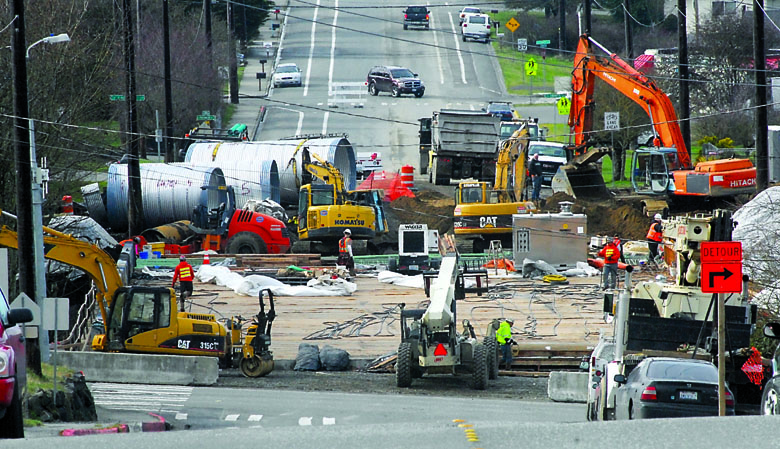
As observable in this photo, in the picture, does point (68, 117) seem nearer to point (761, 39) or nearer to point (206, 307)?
point (206, 307)

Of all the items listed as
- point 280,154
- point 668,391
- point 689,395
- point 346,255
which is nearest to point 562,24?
point 280,154

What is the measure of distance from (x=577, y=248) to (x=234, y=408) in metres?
18.5

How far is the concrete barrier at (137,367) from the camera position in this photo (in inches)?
990

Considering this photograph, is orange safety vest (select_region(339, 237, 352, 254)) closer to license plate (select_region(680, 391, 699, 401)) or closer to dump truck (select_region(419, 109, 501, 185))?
dump truck (select_region(419, 109, 501, 185))

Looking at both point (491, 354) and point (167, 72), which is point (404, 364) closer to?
point (491, 354)

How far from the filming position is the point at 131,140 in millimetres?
39125

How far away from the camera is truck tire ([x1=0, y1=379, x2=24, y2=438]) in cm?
1209

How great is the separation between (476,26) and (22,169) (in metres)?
67.4

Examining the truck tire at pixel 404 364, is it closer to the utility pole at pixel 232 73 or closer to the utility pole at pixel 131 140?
the utility pole at pixel 131 140

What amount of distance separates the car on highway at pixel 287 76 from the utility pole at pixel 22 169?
54736mm

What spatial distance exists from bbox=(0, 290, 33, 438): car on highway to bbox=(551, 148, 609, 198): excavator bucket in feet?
114

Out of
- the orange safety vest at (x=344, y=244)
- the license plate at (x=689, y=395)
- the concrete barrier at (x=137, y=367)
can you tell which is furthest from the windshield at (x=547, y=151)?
the license plate at (x=689, y=395)

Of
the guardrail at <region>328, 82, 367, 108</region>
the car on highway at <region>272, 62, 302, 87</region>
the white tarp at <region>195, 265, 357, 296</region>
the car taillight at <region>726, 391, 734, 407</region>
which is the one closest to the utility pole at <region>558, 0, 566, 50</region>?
the guardrail at <region>328, 82, 367, 108</region>

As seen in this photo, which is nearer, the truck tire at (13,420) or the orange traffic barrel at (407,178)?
the truck tire at (13,420)
